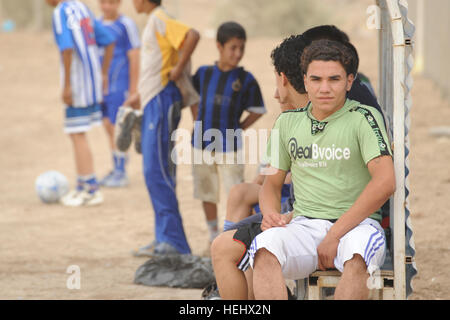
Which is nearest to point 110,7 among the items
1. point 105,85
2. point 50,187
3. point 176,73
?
point 105,85

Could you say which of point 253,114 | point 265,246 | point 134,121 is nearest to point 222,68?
point 253,114

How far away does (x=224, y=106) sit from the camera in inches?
211

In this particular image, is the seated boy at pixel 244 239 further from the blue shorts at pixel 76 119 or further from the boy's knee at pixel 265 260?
the blue shorts at pixel 76 119

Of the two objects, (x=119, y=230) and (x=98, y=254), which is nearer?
(x=98, y=254)

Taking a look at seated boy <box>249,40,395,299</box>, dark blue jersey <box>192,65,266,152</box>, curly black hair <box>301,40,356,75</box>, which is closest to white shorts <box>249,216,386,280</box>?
seated boy <box>249,40,395,299</box>

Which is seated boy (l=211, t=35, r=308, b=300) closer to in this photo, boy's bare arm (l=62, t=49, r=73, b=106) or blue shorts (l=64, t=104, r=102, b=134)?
boy's bare arm (l=62, t=49, r=73, b=106)

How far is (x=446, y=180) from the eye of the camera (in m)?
7.84

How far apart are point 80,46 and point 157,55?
7.12 ft

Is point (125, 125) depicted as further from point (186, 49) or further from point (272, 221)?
point (272, 221)

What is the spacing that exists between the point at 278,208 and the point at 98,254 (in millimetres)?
2687

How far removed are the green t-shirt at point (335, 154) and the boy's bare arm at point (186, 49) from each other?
2047 millimetres

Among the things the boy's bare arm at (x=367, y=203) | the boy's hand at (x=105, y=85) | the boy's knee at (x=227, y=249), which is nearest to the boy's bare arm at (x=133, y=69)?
the boy's hand at (x=105, y=85)
